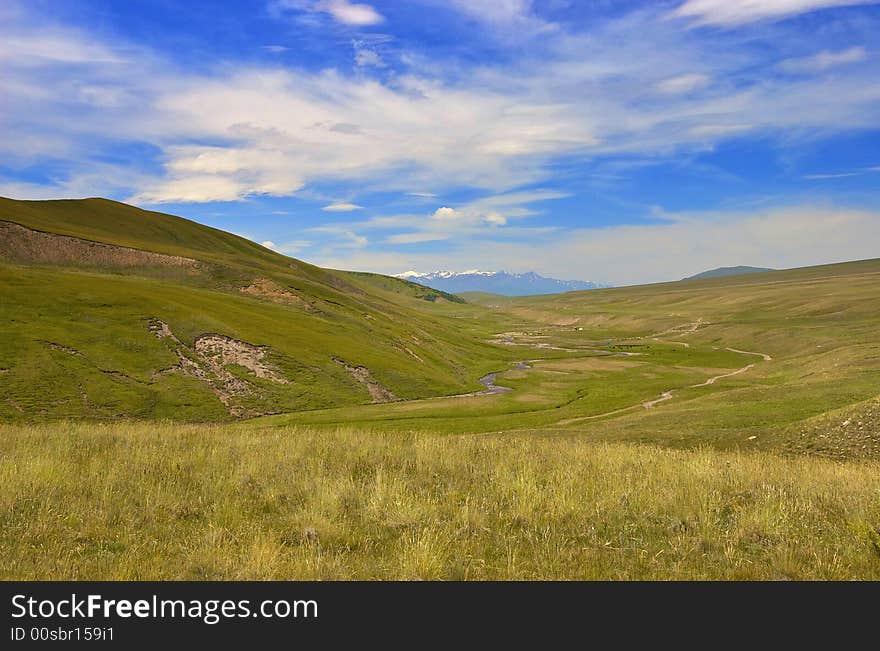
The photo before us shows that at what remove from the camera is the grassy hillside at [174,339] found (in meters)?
66.5

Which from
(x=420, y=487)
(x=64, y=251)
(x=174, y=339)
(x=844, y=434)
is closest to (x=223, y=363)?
(x=174, y=339)

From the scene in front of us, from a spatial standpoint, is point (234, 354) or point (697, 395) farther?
point (234, 354)

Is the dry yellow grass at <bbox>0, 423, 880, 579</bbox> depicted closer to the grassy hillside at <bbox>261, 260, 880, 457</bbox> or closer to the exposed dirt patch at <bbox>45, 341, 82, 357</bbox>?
the grassy hillside at <bbox>261, 260, 880, 457</bbox>

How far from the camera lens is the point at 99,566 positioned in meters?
7.63

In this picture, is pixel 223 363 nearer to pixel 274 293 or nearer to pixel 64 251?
pixel 274 293

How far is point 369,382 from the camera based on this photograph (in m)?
91.3

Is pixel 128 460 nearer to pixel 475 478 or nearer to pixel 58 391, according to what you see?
pixel 475 478

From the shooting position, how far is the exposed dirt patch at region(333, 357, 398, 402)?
88.0 metres

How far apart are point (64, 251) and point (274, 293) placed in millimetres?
42915

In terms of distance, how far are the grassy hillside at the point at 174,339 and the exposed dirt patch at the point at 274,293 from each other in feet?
1.49

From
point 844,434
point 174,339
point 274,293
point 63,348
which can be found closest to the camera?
point 844,434

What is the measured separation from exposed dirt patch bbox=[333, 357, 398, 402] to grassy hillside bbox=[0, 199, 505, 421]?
0.97 ft

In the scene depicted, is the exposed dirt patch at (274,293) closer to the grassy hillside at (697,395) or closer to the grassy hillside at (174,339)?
the grassy hillside at (174,339)

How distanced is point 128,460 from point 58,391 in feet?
199
